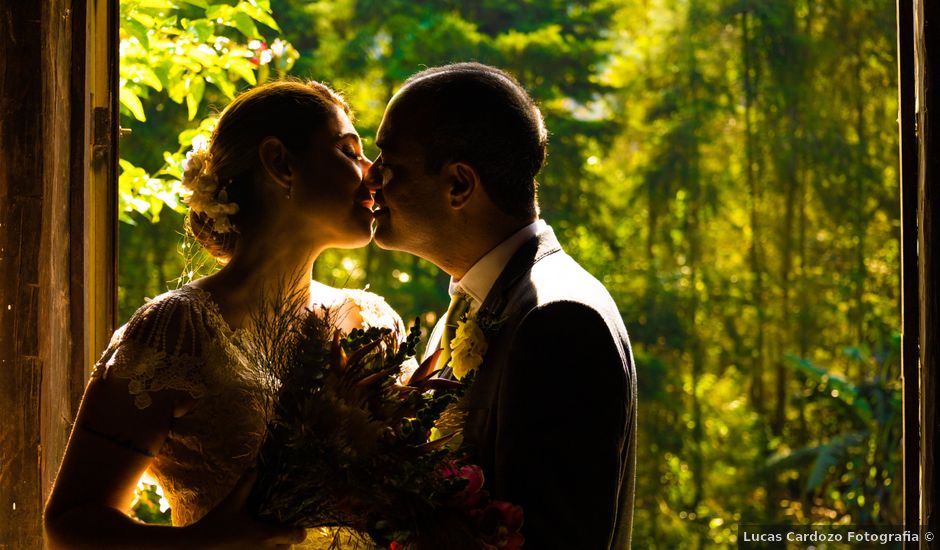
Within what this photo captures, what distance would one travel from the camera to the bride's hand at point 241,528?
1.57 metres

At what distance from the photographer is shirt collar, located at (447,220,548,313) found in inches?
77.2

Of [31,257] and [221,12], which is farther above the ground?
[221,12]

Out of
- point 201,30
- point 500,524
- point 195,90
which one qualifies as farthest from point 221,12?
point 500,524

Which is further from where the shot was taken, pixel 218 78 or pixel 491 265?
pixel 218 78

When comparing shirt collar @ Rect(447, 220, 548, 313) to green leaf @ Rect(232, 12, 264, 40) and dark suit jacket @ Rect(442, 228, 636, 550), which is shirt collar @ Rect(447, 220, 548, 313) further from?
green leaf @ Rect(232, 12, 264, 40)

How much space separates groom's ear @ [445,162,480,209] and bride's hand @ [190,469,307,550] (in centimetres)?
64

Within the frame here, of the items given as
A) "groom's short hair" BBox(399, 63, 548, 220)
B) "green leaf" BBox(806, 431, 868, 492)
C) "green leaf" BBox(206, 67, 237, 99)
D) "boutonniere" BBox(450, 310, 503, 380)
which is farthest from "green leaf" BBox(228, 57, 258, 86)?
"green leaf" BBox(806, 431, 868, 492)

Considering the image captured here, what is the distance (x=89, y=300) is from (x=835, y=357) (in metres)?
7.58

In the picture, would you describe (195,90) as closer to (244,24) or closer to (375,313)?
(244,24)

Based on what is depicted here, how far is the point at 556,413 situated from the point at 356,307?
740 mm

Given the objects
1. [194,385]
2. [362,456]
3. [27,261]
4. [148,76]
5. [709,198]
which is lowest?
[362,456]

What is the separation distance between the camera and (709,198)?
881 centimetres

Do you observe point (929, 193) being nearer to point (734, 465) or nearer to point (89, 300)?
point (89, 300)

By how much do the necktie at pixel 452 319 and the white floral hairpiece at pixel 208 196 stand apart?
437 mm
